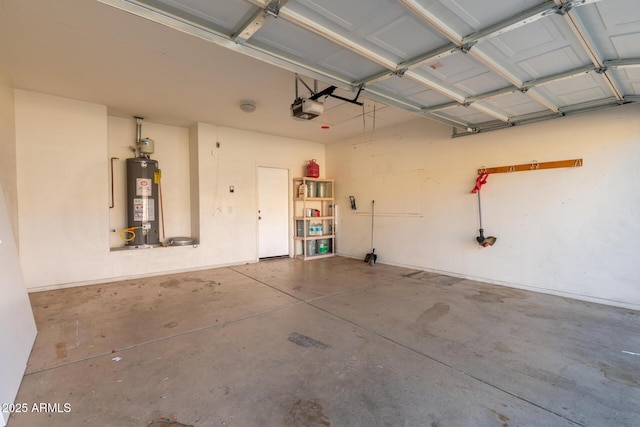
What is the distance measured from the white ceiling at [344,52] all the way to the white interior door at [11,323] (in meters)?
1.74

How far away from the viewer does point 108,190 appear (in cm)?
464

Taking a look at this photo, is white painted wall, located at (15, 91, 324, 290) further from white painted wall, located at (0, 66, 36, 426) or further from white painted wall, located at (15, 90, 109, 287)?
white painted wall, located at (0, 66, 36, 426)

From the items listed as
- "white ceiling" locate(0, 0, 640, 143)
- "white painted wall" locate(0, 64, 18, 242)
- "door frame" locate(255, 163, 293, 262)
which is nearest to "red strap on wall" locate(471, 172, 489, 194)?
"white ceiling" locate(0, 0, 640, 143)

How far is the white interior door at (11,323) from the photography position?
1.75 m

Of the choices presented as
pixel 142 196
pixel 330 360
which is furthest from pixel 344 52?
pixel 142 196

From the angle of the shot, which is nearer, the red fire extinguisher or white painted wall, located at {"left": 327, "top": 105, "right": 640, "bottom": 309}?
white painted wall, located at {"left": 327, "top": 105, "right": 640, "bottom": 309}

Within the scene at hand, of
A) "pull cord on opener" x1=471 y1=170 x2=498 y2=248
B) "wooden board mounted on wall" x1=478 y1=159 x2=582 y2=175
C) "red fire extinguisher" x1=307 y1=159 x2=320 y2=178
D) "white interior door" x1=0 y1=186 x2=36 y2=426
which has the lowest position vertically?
"white interior door" x1=0 y1=186 x2=36 y2=426

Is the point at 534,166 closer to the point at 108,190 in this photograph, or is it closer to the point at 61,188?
the point at 108,190

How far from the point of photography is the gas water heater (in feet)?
15.7

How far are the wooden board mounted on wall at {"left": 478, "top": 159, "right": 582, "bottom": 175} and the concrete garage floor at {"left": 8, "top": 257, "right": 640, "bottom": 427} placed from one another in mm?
1760

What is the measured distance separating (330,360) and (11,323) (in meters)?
2.40

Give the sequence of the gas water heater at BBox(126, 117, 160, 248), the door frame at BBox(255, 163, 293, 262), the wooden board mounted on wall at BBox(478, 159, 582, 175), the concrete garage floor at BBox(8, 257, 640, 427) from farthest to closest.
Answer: the door frame at BBox(255, 163, 293, 262) → the gas water heater at BBox(126, 117, 160, 248) → the wooden board mounted on wall at BBox(478, 159, 582, 175) → the concrete garage floor at BBox(8, 257, 640, 427)

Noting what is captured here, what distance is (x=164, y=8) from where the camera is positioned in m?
1.84

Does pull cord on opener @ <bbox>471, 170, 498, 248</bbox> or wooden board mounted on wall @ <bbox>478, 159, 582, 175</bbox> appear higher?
wooden board mounted on wall @ <bbox>478, 159, 582, 175</bbox>
